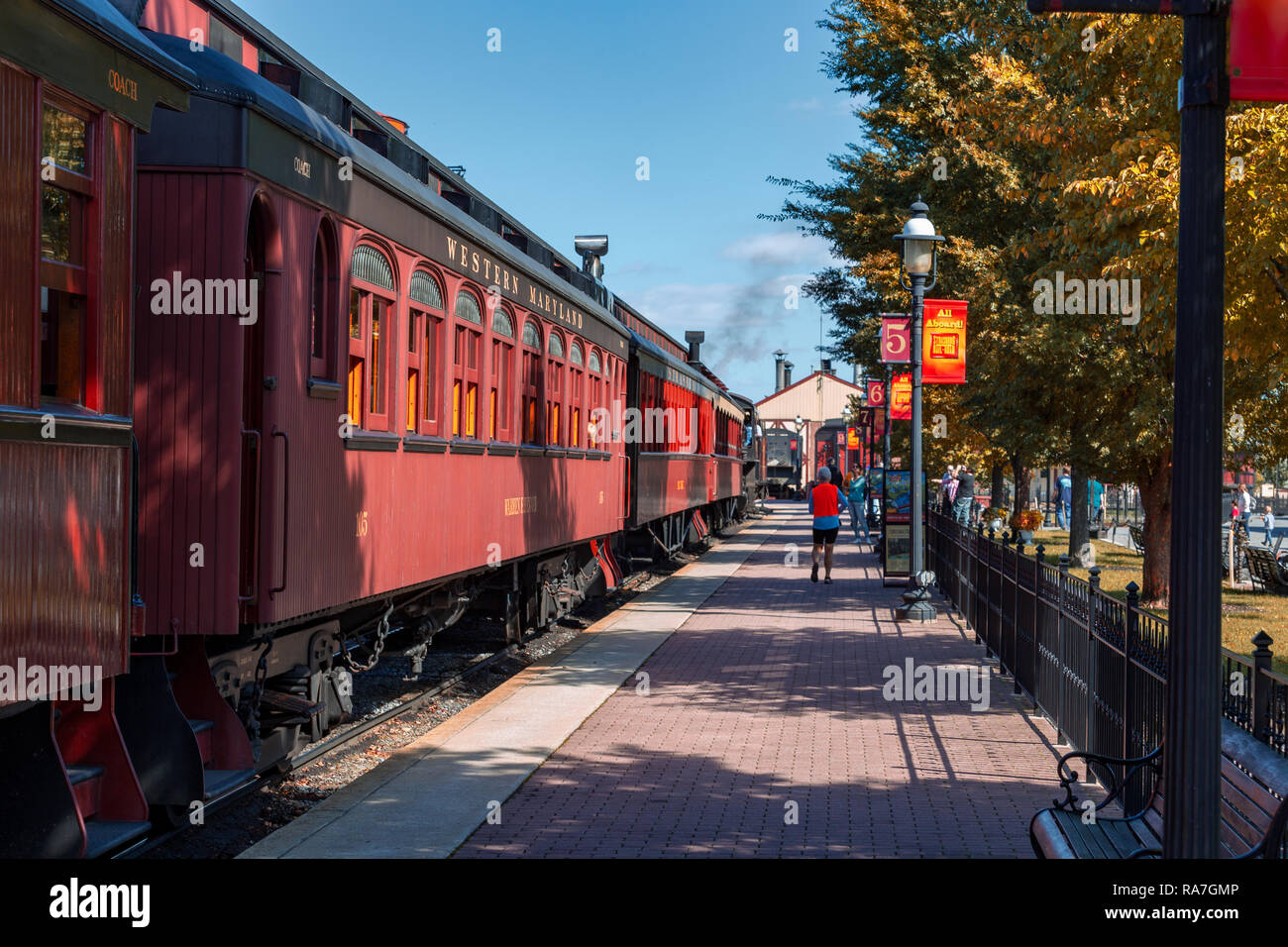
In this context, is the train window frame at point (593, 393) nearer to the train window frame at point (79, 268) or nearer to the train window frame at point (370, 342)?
the train window frame at point (370, 342)

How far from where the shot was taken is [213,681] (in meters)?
6.79

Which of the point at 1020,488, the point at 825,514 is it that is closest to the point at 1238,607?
A: the point at 825,514

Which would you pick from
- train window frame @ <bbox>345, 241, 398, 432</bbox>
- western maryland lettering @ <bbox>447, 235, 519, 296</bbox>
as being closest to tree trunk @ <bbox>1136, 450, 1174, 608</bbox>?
western maryland lettering @ <bbox>447, 235, 519, 296</bbox>

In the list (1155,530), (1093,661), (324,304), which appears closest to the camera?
(324,304)

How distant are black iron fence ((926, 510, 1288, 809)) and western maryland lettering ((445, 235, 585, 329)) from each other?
4500mm

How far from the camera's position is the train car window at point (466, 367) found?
1030cm

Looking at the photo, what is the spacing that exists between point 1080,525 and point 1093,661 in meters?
18.4

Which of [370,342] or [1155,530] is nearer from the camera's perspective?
[370,342]

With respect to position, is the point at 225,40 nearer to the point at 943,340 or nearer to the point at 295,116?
the point at 295,116

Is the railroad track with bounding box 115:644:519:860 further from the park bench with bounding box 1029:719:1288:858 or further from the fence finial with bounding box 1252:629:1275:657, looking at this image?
the fence finial with bounding box 1252:629:1275:657

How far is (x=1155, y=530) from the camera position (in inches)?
741
